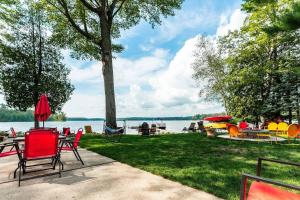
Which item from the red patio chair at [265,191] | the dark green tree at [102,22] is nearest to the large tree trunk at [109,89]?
the dark green tree at [102,22]

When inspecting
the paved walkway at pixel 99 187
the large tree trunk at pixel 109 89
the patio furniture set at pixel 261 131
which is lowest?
the paved walkway at pixel 99 187

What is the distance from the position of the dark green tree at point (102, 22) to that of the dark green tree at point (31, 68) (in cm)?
352

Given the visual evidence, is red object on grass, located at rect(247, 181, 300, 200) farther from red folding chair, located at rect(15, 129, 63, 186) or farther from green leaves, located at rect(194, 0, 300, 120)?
green leaves, located at rect(194, 0, 300, 120)

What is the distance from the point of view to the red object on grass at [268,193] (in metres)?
1.93

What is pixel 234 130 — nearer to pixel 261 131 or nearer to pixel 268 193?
pixel 261 131

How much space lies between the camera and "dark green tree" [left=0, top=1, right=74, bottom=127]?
73.5ft

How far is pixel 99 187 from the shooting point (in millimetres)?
4562

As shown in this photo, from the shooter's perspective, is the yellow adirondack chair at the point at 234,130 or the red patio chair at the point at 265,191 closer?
the red patio chair at the point at 265,191

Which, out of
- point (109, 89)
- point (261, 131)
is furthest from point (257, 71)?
point (109, 89)

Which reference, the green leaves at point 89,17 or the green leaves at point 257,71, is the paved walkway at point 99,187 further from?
the green leaves at point 257,71

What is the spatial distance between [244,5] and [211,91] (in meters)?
24.7

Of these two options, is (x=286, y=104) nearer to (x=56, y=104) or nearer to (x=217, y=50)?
(x=217, y=50)

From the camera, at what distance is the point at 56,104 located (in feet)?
80.9

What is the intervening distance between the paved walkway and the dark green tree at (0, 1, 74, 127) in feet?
61.3
